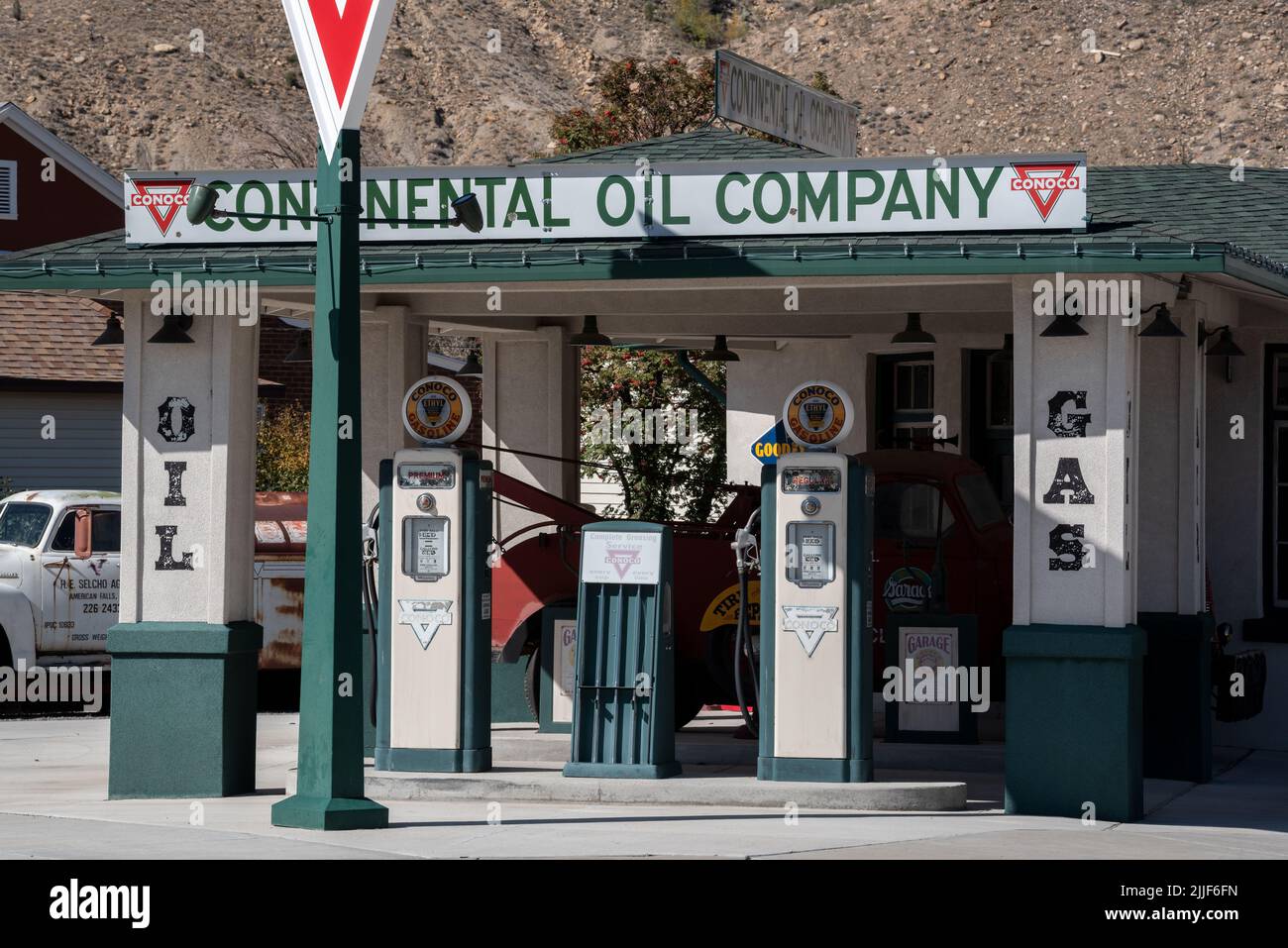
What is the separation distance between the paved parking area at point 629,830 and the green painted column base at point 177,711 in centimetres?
19

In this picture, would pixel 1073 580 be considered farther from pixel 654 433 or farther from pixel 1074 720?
pixel 654 433

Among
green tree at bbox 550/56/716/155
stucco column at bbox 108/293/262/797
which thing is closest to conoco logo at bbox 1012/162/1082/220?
stucco column at bbox 108/293/262/797

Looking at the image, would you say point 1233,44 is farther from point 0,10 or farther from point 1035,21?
point 0,10

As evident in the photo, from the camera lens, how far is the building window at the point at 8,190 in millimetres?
31047

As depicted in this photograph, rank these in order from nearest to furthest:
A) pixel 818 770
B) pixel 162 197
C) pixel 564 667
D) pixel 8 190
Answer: pixel 818 770, pixel 162 197, pixel 564 667, pixel 8 190

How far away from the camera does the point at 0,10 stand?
2514 inches

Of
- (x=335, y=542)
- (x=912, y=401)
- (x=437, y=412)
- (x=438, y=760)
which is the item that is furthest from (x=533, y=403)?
(x=335, y=542)

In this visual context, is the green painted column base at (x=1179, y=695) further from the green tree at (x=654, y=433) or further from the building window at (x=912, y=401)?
the green tree at (x=654, y=433)

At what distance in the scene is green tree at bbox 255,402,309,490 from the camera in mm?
28672

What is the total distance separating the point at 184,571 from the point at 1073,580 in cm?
548

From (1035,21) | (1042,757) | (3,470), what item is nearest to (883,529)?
(1042,757)

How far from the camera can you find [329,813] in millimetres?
9906

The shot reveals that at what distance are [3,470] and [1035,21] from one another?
44.0 m

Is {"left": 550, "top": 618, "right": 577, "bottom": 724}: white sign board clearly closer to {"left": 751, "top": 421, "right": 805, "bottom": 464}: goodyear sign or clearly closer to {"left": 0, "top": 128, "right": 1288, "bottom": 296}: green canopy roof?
{"left": 0, "top": 128, "right": 1288, "bottom": 296}: green canopy roof
